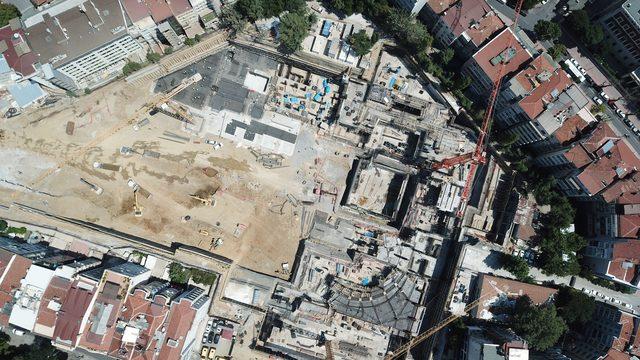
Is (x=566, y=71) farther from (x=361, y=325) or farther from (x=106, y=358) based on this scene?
(x=106, y=358)

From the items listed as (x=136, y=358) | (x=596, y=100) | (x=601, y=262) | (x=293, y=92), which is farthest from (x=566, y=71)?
(x=136, y=358)

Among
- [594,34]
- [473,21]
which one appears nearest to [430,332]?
[473,21]

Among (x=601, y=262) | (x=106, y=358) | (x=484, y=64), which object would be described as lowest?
(x=106, y=358)

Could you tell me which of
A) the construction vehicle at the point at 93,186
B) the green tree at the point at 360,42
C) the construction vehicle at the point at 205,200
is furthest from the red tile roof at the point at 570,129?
the construction vehicle at the point at 93,186

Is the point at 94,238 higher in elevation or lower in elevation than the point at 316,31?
lower

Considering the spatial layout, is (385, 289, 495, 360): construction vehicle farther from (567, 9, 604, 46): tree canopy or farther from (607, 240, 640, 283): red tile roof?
(567, 9, 604, 46): tree canopy

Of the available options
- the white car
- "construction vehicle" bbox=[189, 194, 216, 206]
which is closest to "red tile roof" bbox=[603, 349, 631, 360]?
the white car

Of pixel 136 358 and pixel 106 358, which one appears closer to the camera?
pixel 136 358
